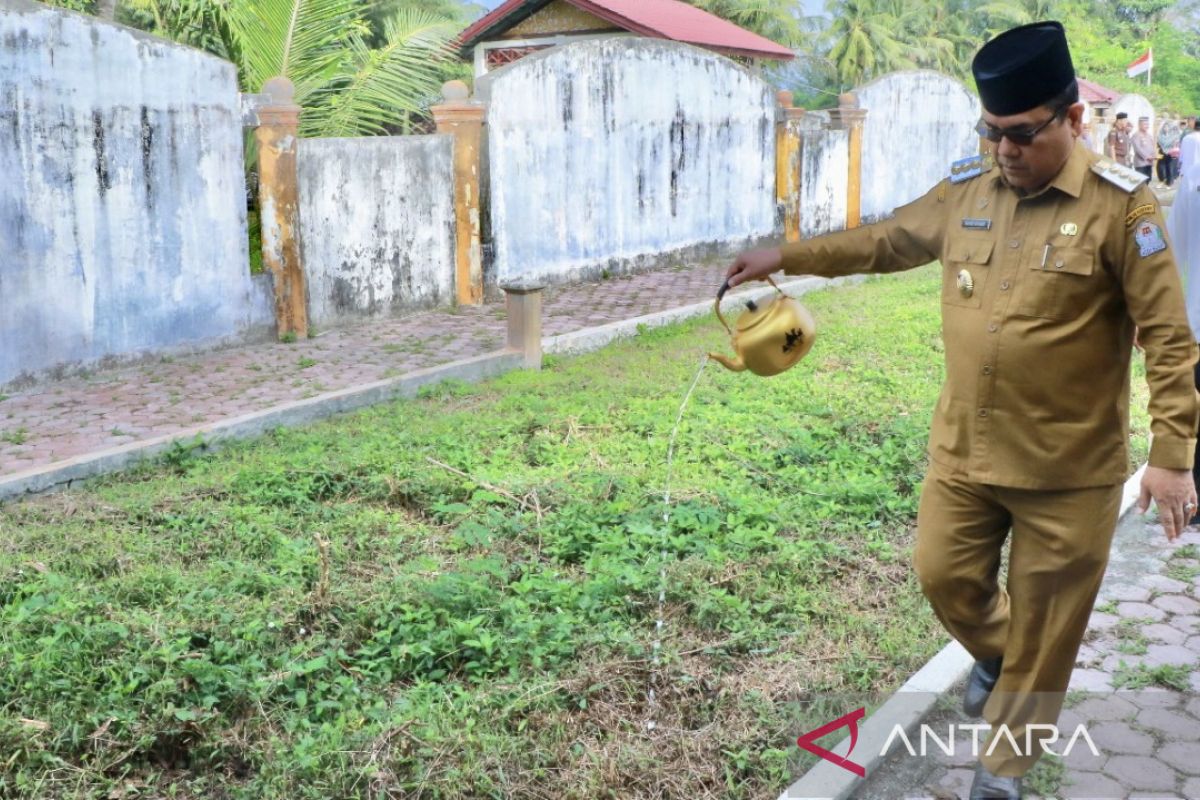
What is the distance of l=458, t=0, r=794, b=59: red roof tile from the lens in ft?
74.0

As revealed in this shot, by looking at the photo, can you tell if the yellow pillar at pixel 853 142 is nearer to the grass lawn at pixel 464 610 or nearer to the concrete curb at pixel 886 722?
the grass lawn at pixel 464 610

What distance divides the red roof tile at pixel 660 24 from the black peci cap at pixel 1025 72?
18.2m

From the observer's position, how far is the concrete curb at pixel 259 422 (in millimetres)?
6504

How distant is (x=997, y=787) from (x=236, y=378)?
683 cm

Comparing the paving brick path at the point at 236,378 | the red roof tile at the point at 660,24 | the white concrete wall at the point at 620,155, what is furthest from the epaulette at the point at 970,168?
the red roof tile at the point at 660,24

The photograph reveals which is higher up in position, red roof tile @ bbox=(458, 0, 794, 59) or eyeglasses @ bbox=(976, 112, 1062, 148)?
red roof tile @ bbox=(458, 0, 794, 59)

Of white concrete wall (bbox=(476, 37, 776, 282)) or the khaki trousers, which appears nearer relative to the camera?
the khaki trousers

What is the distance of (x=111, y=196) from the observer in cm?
907

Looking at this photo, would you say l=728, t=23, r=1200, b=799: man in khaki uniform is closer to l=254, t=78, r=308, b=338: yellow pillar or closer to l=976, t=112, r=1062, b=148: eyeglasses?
l=976, t=112, r=1062, b=148: eyeglasses

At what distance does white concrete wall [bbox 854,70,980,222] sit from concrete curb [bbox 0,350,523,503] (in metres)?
11.7

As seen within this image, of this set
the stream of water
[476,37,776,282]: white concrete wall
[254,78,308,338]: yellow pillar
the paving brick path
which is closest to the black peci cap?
the stream of water

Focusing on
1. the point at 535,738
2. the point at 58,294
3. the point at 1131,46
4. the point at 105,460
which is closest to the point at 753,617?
the point at 535,738

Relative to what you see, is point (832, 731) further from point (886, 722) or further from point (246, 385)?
point (246, 385)

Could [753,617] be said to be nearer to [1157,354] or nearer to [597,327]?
[1157,354]
